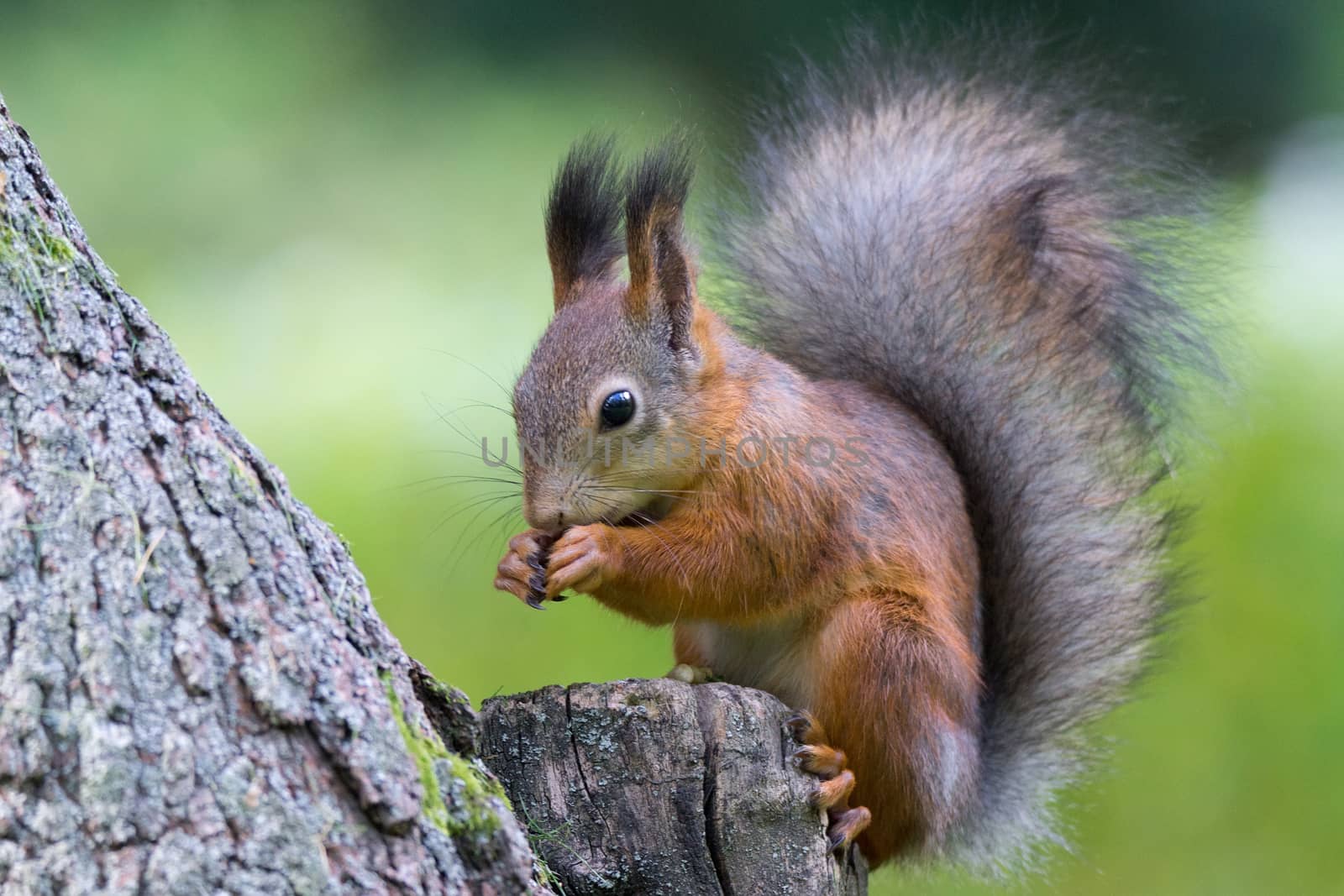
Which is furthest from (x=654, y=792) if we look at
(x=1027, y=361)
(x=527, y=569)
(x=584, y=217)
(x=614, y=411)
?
(x=1027, y=361)

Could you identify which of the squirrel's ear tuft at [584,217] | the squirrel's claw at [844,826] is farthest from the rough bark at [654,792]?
the squirrel's ear tuft at [584,217]

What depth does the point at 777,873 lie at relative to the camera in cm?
121

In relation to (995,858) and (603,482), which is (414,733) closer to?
(603,482)

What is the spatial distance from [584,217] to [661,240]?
0.64 feet

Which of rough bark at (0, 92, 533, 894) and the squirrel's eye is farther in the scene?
the squirrel's eye

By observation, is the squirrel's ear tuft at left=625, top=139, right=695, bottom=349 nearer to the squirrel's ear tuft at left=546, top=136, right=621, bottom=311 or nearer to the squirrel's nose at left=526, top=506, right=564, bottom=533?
the squirrel's ear tuft at left=546, top=136, right=621, bottom=311

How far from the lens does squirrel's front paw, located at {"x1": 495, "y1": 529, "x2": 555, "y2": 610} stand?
4.72 feet

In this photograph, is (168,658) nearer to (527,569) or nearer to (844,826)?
(527,569)

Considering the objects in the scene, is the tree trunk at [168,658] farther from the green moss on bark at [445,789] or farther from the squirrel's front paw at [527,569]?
the squirrel's front paw at [527,569]

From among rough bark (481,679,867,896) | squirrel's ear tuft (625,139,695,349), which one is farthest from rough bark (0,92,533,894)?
A: squirrel's ear tuft (625,139,695,349)

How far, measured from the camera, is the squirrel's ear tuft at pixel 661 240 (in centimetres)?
150

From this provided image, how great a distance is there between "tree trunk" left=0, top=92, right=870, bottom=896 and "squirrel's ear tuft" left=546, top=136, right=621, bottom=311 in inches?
30.1

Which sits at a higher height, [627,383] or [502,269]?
[502,269]

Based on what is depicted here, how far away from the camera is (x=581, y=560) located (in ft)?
4.58
